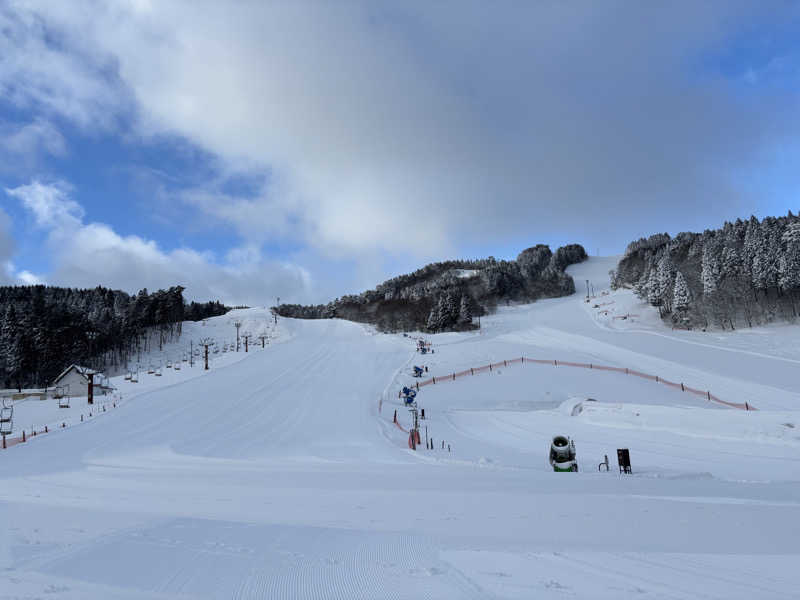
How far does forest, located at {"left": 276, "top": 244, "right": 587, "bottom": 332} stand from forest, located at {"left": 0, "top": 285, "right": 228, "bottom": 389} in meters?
54.8

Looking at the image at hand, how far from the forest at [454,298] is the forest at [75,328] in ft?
180

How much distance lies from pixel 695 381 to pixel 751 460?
23.3m

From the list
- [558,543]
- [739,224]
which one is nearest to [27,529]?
[558,543]

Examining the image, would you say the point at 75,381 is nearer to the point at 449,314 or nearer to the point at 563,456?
the point at 563,456

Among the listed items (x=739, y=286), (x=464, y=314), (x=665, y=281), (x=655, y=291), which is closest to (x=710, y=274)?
(x=739, y=286)

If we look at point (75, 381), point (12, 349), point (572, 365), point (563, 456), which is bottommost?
point (563, 456)

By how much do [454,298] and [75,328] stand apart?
73.7 m

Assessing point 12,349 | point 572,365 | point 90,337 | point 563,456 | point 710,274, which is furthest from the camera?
point 90,337

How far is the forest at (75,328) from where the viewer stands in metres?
69.1

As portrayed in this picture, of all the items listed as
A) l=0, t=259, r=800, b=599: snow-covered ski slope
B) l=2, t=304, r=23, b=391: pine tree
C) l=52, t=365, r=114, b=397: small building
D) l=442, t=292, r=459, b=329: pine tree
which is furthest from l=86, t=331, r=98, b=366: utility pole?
l=442, t=292, r=459, b=329: pine tree

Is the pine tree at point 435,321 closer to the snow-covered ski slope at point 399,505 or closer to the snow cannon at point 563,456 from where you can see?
the snow-covered ski slope at point 399,505

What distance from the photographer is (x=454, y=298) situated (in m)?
93.1

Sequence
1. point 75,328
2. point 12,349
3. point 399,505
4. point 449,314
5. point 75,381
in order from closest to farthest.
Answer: point 399,505, point 75,381, point 12,349, point 75,328, point 449,314

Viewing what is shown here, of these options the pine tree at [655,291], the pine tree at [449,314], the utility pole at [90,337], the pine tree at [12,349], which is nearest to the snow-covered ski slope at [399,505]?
the pine tree at [655,291]
